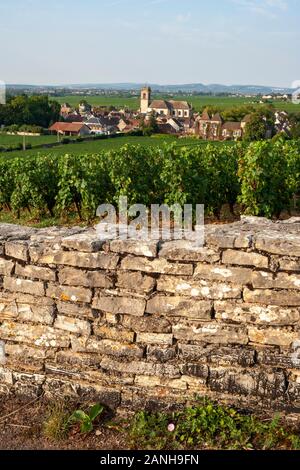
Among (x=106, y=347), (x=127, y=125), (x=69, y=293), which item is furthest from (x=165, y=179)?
(x=127, y=125)

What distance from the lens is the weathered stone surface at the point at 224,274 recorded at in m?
4.06

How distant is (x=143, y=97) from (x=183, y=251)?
14228 centimetres

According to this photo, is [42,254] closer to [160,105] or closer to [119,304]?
[119,304]

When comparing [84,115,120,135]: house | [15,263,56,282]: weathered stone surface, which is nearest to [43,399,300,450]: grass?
[15,263,56,282]: weathered stone surface

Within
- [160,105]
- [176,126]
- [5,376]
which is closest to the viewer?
[5,376]

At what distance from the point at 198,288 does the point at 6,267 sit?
69.1 inches

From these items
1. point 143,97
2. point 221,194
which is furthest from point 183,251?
point 143,97

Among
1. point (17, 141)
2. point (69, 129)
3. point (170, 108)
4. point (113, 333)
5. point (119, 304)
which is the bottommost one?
point (17, 141)

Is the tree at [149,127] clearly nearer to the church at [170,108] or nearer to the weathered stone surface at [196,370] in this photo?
the church at [170,108]

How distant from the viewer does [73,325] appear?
447cm

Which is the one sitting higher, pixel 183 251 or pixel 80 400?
pixel 183 251

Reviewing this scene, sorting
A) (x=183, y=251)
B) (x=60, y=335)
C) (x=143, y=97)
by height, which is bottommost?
(x=60, y=335)
